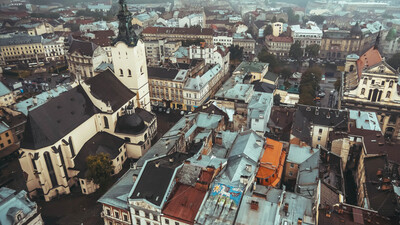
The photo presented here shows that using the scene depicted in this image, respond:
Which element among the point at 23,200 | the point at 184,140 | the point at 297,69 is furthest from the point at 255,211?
the point at 297,69

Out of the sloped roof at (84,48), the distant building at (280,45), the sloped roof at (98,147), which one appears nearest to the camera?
the sloped roof at (98,147)

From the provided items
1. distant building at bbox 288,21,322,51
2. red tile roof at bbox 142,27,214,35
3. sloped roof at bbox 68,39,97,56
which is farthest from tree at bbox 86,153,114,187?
distant building at bbox 288,21,322,51

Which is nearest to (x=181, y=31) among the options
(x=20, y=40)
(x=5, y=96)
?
(x=20, y=40)

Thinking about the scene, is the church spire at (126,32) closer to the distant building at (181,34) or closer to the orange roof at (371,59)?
the orange roof at (371,59)

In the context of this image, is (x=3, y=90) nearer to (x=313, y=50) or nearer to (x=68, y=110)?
(x=68, y=110)

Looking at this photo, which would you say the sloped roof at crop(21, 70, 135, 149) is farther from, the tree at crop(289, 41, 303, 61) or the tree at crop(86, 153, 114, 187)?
the tree at crop(289, 41, 303, 61)

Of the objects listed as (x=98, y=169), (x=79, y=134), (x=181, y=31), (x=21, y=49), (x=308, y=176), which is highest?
(x=181, y=31)

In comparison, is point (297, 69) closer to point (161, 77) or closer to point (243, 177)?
point (161, 77)

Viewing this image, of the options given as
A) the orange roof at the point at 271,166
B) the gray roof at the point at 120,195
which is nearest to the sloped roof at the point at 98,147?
the gray roof at the point at 120,195
